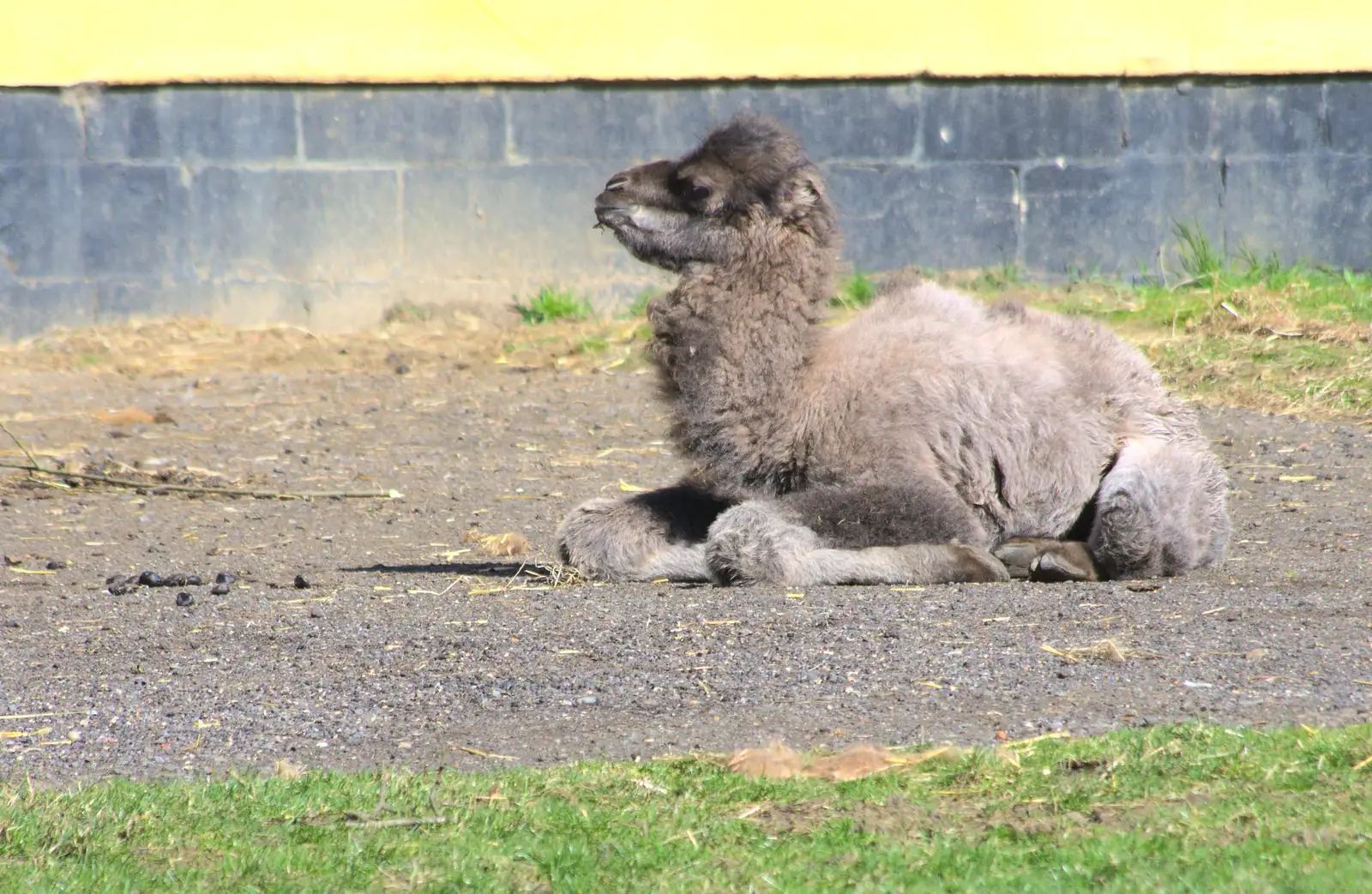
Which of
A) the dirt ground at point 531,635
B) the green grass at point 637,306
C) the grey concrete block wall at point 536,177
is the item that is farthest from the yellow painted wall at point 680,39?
the dirt ground at point 531,635

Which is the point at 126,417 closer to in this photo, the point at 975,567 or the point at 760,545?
the point at 760,545

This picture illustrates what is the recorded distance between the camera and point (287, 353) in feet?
41.8

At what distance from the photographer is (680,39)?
1255 cm

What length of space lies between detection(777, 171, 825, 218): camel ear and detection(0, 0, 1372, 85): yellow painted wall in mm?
6115

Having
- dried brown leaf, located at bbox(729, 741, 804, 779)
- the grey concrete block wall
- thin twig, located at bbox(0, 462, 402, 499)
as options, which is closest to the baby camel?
dried brown leaf, located at bbox(729, 741, 804, 779)

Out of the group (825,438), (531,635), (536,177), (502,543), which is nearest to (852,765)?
(531,635)

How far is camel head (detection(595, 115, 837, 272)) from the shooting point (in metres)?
6.63

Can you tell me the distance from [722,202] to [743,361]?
60 cm

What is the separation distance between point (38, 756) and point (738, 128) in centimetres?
345

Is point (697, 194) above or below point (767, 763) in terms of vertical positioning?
above

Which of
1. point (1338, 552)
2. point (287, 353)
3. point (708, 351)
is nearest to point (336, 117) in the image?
point (287, 353)

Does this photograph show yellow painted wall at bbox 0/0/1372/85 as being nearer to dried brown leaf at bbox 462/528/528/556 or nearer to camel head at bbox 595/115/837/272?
dried brown leaf at bbox 462/528/528/556

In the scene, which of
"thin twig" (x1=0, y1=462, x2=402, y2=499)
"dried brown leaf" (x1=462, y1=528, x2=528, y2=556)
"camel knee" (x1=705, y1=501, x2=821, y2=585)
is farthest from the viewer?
"thin twig" (x1=0, y1=462, x2=402, y2=499)

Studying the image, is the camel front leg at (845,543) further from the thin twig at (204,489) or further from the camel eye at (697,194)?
the thin twig at (204,489)
